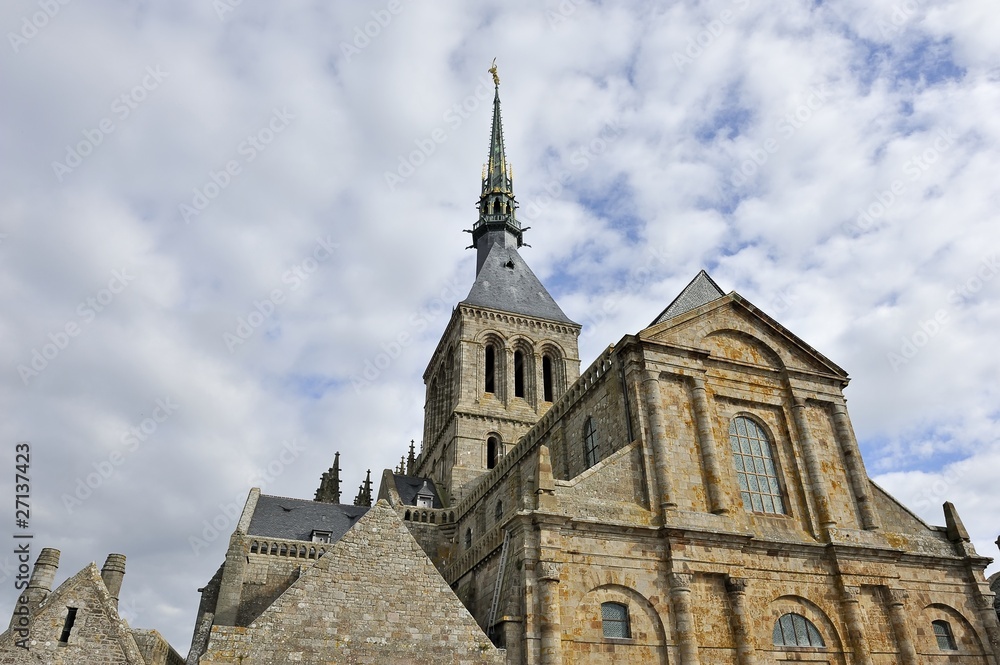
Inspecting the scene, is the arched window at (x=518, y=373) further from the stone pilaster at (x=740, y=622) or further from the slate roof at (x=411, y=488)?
the stone pilaster at (x=740, y=622)

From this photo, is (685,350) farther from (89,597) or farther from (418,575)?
(89,597)

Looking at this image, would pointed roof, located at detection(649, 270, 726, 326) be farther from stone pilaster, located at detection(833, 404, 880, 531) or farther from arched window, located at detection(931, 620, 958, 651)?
arched window, located at detection(931, 620, 958, 651)

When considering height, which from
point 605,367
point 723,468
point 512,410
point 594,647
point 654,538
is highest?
point 512,410

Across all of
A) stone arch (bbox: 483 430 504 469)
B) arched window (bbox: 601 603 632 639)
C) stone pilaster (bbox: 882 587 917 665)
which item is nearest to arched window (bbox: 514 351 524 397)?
stone arch (bbox: 483 430 504 469)

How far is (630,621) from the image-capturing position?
1669cm

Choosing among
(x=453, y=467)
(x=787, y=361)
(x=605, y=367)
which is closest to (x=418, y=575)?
(x=605, y=367)

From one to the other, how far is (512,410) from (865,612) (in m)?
21.9

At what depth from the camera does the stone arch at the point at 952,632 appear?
1961 cm

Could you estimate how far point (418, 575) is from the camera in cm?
1532

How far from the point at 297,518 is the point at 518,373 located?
15.9 metres

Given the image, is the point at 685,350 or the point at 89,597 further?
the point at 685,350

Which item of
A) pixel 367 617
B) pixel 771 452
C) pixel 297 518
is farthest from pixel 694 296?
pixel 297 518

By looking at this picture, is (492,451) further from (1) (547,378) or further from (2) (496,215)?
(2) (496,215)

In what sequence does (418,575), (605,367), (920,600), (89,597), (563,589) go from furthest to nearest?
(605,367) → (920,600) → (563,589) → (418,575) → (89,597)
